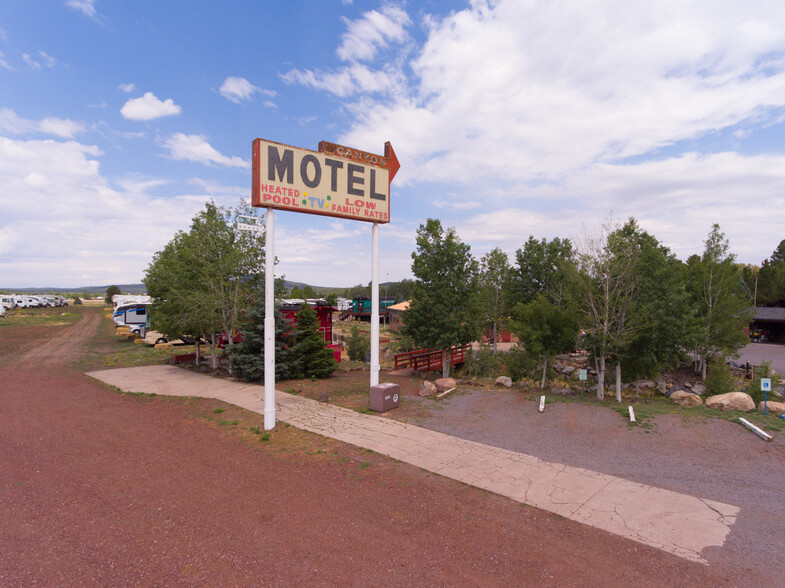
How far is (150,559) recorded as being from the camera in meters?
4.58

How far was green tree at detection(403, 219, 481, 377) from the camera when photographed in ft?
57.7

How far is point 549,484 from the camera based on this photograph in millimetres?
6668

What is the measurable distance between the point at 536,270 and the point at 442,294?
14852 millimetres

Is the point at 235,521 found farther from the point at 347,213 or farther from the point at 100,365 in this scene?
the point at 100,365

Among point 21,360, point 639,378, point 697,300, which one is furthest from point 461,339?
point 21,360

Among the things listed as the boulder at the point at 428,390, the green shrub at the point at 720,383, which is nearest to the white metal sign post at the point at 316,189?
the boulder at the point at 428,390

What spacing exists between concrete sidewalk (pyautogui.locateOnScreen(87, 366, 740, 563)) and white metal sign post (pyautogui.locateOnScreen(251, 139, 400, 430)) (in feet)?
6.20

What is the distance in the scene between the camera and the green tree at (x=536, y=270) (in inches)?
1157

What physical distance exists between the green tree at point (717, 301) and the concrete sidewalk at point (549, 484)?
56.8ft

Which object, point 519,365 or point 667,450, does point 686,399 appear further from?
point 519,365

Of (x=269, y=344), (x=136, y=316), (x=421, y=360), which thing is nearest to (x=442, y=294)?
(x=421, y=360)

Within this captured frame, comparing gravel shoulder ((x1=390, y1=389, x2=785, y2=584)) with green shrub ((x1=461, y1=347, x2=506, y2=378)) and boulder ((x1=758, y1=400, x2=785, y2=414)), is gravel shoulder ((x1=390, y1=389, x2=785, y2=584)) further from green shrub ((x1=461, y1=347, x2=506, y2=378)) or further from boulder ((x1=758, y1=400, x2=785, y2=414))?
green shrub ((x1=461, y1=347, x2=506, y2=378))

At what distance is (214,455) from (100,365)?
15.5 metres

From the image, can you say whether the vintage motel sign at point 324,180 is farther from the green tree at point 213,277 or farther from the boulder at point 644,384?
the boulder at point 644,384
